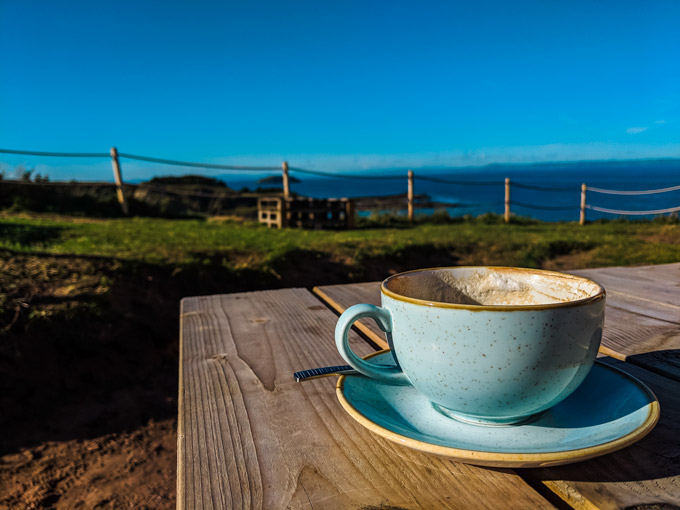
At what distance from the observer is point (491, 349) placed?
53 centimetres

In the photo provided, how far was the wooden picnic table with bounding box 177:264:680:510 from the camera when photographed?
1.61 feet

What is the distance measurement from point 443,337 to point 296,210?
319 inches

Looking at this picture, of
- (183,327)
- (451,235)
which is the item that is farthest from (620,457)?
(451,235)

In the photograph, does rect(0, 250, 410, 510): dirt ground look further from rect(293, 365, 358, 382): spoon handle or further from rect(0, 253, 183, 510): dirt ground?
rect(293, 365, 358, 382): spoon handle

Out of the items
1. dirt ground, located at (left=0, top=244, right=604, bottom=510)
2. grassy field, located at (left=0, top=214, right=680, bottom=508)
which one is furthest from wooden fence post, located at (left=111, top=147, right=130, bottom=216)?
dirt ground, located at (left=0, top=244, right=604, bottom=510)

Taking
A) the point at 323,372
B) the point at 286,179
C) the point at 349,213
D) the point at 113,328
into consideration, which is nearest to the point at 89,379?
the point at 113,328

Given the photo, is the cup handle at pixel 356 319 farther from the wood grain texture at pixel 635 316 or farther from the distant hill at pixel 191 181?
the distant hill at pixel 191 181

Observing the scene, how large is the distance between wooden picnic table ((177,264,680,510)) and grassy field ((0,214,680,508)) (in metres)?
1.29

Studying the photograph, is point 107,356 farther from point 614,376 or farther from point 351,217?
point 351,217

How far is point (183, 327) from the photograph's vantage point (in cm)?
119

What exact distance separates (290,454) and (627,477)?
1.23 ft

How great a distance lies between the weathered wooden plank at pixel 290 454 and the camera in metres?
0.50

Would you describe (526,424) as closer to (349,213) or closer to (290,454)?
(290,454)

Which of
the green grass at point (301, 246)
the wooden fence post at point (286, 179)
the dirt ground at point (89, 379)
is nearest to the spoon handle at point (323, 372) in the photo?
the dirt ground at point (89, 379)
